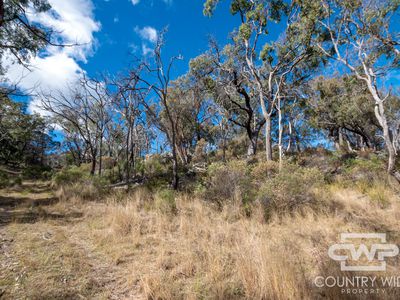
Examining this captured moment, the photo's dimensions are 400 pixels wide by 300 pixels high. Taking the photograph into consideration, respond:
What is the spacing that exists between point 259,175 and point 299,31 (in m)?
9.05

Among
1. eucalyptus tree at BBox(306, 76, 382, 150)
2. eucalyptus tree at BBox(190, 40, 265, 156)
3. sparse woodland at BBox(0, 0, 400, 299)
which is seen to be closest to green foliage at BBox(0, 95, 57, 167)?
sparse woodland at BBox(0, 0, 400, 299)

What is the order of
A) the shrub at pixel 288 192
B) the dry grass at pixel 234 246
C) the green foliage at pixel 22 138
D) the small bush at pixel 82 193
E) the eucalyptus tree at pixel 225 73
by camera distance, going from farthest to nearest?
the green foliage at pixel 22 138 → the eucalyptus tree at pixel 225 73 → the small bush at pixel 82 193 → the shrub at pixel 288 192 → the dry grass at pixel 234 246

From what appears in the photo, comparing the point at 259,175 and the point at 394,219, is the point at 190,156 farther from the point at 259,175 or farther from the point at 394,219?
the point at 394,219

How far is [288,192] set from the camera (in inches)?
212

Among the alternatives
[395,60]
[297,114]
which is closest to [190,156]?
[297,114]

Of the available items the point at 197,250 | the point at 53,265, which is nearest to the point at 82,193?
the point at 53,265

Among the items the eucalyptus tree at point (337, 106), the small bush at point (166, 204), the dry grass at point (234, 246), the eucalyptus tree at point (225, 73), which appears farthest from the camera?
the eucalyptus tree at point (337, 106)

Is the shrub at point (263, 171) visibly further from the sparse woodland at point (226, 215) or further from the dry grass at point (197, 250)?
the dry grass at point (197, 250)

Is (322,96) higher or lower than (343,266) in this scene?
higher

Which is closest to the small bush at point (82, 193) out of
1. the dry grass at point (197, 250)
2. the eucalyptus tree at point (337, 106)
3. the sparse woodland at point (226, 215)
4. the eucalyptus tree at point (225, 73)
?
the sparse woodland at point (226, 215)

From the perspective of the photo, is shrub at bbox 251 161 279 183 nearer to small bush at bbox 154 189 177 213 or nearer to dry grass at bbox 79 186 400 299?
dry grass at bbox 79 186 400 299

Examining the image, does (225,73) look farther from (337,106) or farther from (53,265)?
(53,265)

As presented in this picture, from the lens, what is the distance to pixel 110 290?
2.65m

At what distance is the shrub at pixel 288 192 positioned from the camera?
5.38 meters
